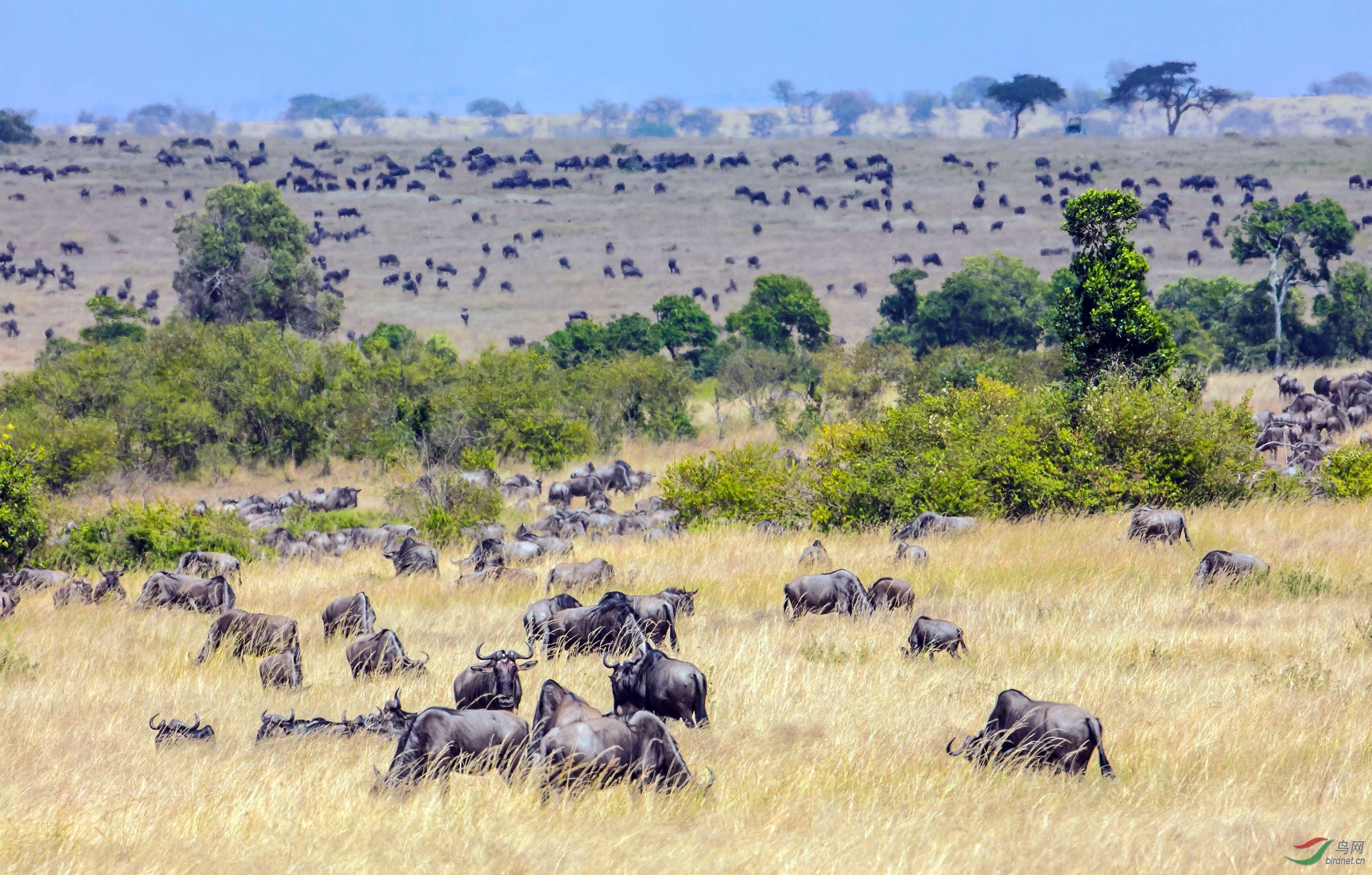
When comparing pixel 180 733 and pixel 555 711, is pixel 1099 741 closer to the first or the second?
pixel 555 711

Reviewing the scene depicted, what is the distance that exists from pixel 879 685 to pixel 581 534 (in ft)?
43.0

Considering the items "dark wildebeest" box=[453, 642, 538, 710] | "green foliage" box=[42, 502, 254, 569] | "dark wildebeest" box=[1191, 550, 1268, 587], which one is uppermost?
"dark wildebeest" box=[453, 642, 538, 710]

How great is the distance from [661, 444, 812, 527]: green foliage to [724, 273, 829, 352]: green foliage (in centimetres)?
2593

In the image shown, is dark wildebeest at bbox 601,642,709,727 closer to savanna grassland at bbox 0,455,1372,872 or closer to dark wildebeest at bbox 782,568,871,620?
savanna grassland at bbox 0,455,1372,872

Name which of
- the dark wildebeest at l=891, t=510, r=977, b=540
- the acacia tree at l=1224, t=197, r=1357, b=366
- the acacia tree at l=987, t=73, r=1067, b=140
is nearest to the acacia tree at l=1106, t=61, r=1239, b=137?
the acacia tree at l=987, t=73, r=1067, b=140

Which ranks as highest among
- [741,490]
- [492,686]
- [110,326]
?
[492,686]

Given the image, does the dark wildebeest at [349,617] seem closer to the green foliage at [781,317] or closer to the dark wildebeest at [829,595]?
the dark wildebeest at [829,595]

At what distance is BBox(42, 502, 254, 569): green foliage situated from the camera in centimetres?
1900

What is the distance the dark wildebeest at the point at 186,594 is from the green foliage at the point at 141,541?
15.4 ft

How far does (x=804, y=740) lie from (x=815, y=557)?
7.51 meters

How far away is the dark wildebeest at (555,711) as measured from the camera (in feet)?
24.2

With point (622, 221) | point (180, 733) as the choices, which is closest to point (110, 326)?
point (622, 221)

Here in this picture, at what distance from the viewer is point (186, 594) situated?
14.3 metres

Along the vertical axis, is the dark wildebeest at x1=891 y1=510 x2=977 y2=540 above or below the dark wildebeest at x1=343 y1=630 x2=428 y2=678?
below
